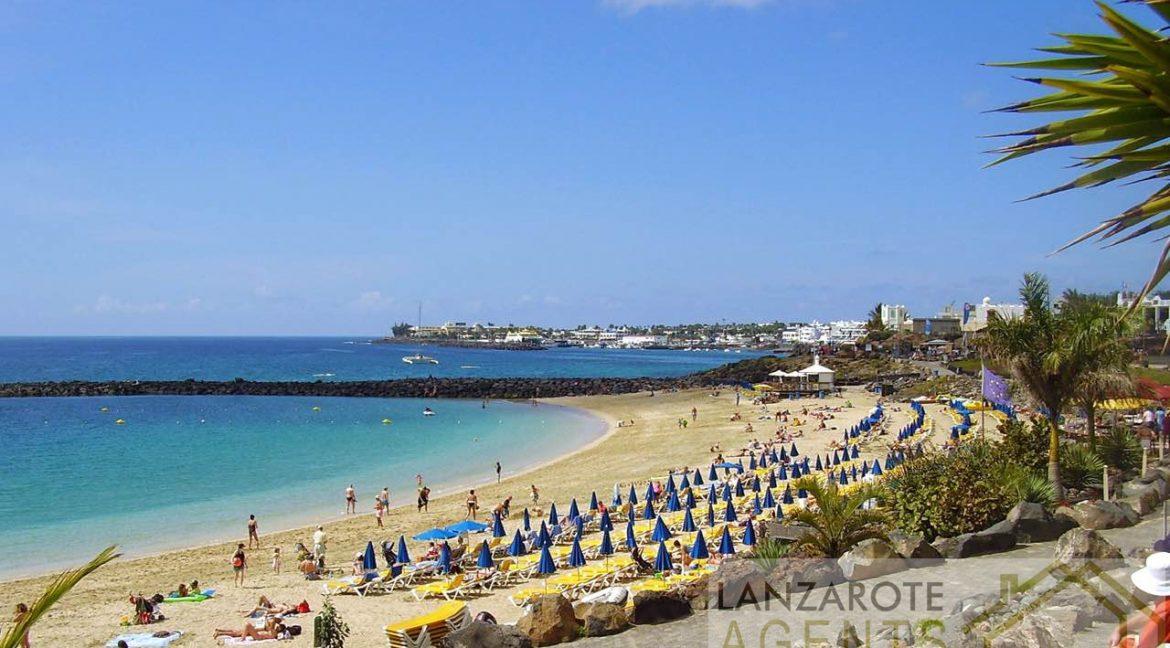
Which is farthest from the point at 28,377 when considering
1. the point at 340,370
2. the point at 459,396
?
the point at 459,396

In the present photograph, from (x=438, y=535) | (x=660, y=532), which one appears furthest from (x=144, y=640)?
(x=660, y=532)

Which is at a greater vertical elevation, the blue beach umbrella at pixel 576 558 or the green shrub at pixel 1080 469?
the green shrub at pixel 1080 469

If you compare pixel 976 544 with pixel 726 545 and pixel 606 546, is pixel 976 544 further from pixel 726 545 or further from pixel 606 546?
pixel 606 546

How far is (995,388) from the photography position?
18.9 m

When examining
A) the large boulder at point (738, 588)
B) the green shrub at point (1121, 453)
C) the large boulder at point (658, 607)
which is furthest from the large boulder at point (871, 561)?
the green shrub at point (1121, 453)

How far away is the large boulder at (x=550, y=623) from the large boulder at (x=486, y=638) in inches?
12.2

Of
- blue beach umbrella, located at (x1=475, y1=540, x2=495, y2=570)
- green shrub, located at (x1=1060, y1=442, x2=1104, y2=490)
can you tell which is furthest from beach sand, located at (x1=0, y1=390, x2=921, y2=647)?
green shrub, located at (x1=1060, y1=442, x2=1104, y2=490)

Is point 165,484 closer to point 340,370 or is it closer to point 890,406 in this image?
point 890,406

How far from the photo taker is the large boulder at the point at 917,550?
904 centimetres

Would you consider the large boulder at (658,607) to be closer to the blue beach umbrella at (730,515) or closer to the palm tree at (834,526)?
the palm tree at (834,526)

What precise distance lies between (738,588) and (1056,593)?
112 inches

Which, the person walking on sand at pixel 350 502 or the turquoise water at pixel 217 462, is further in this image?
the person walking on sand at pixel 350 502

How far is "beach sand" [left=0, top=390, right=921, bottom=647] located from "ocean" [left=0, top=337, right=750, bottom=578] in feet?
5.05

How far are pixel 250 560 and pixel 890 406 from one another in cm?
3744
